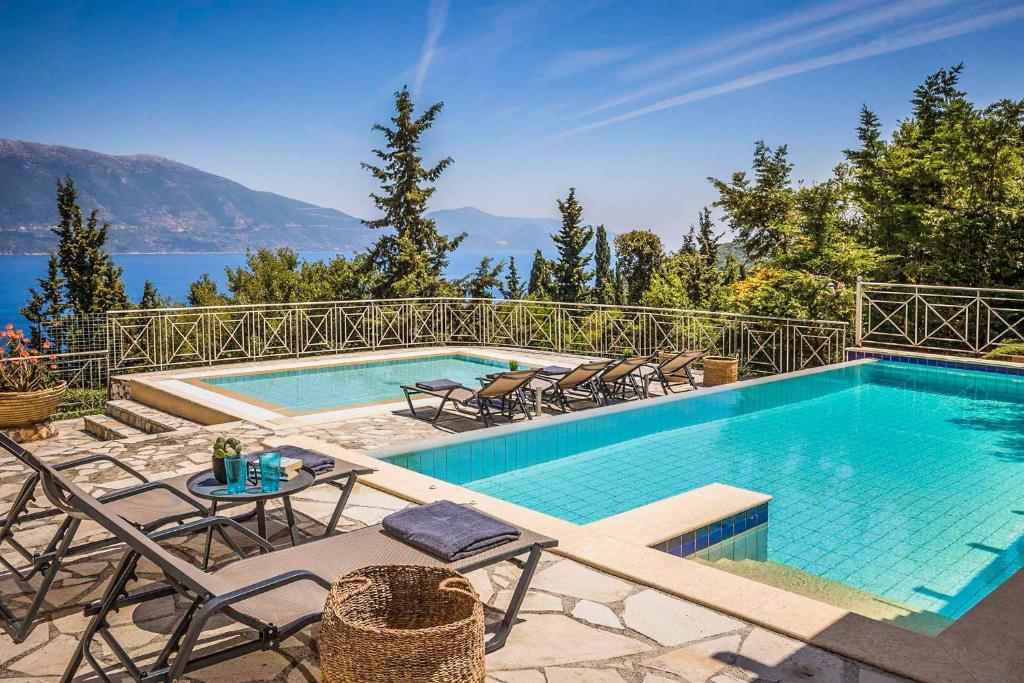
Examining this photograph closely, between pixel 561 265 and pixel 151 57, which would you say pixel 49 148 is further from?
pixel 561 265

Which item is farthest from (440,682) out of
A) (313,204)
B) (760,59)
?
(313,204)

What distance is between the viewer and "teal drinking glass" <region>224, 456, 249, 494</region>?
334cm

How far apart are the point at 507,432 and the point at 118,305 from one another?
67.6 ft

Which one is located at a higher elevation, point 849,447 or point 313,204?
point 313,204

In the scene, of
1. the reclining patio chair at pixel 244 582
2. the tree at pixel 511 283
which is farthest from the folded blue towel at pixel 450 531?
the tree at pixel 511 283

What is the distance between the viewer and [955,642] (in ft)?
9.11

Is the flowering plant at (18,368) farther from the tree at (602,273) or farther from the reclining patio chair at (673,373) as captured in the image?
the tree at (602,273)

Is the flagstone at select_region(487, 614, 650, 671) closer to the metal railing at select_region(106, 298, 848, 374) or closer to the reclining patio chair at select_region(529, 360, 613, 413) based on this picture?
the reclining patio chair at select_region(529, 360, 613, 413)

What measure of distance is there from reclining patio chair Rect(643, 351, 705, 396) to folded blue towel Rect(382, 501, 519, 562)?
244 inches

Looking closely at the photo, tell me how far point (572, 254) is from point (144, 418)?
14.2m

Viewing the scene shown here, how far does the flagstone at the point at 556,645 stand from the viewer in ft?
8.99

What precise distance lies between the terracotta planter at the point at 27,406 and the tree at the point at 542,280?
568 inches

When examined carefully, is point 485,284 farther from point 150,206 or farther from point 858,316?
point 150,206

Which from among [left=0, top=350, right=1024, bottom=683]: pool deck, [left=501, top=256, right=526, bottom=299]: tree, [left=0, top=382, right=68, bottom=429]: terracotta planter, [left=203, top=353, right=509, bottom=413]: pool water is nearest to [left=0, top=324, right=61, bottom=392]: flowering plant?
[left=0, top=382, right=68, bottom=429]: terracotta planter
